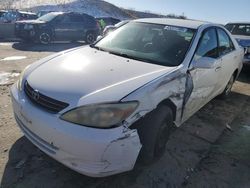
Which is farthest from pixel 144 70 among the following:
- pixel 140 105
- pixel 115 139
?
pixel 115 139

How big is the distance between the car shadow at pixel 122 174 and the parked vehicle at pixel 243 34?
16.5ft

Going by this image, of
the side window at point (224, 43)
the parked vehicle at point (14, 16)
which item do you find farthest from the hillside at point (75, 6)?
the side window at point (224, 43)

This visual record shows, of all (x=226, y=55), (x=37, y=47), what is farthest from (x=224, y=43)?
Result: (x=37, y=47)

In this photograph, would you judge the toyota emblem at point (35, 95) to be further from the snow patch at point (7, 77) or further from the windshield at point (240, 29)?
the windshield at point (240, 29)

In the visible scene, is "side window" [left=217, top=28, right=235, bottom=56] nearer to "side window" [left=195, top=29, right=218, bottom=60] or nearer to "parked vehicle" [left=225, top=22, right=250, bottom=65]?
"side window" [left=195, top=29, right=218, bottom=60]

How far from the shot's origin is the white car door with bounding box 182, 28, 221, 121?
3682 millimetres


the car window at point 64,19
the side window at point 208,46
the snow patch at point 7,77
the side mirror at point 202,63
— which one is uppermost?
the side window at point 208,46

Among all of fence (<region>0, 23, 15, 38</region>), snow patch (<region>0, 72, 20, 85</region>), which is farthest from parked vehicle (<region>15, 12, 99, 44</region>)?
snow patch (<region>0, 72, 20, 85</region>)

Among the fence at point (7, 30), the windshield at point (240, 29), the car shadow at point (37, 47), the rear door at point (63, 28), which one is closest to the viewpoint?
the windshield at point (240, 29)

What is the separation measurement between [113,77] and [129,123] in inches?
24.0

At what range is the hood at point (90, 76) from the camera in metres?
2.67

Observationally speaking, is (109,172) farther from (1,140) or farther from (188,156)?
(1,140)

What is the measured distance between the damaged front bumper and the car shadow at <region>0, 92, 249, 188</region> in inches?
14.7

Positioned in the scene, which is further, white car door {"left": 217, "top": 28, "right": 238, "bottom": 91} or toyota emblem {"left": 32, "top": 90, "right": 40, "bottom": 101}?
white car door {"left": 217, "top": 28, "right": 238, "bottom": 91}
